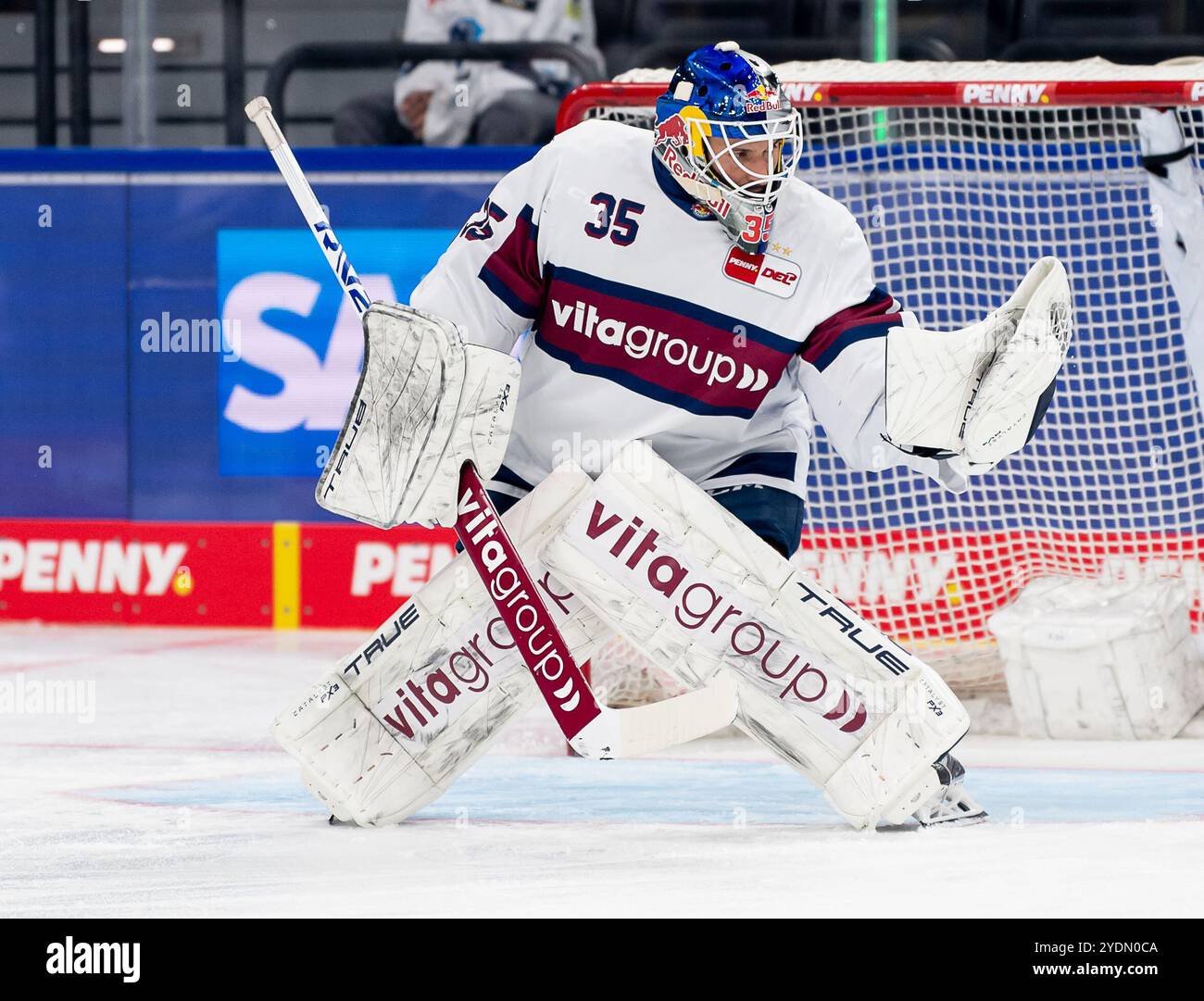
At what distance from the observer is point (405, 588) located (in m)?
5.77

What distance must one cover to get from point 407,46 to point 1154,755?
358 centimetres

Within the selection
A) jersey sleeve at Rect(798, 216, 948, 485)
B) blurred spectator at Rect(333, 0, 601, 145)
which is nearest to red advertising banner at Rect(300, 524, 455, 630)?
blurred spectator at Rect(333, 0, 601, 145)

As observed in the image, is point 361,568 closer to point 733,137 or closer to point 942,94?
point 942,94

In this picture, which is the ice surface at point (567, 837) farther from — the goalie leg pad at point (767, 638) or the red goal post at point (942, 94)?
the red goal post at point (942, 94)

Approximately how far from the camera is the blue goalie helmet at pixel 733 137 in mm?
2797

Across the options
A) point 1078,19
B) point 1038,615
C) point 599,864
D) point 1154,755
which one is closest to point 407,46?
point 1078,19

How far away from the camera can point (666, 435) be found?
2963 millimetres

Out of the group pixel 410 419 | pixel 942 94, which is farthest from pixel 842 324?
pixel 942 94

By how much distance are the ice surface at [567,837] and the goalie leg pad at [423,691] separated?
0.09 m

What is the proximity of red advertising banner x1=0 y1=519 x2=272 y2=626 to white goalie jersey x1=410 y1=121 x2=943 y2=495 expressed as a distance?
123 inches

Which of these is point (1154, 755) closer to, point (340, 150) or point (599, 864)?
point (599, 864)

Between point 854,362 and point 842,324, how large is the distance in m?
0.08

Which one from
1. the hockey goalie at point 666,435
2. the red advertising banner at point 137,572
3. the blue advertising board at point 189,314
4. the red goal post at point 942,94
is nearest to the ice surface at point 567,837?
the hockey goalie at point 666,435

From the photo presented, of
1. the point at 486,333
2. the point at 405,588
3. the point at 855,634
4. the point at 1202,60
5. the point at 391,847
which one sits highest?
the point at 1202,60
